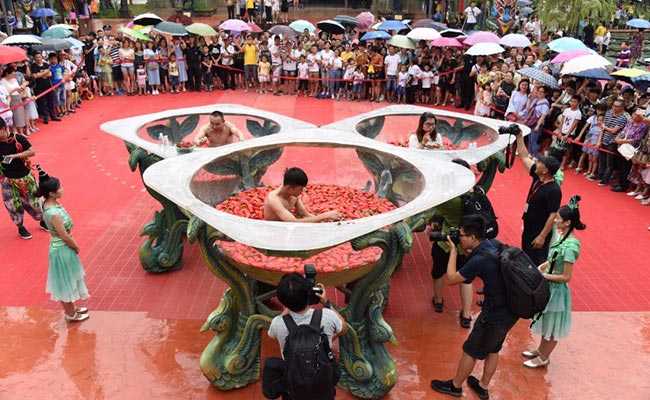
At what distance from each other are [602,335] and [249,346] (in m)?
3.41

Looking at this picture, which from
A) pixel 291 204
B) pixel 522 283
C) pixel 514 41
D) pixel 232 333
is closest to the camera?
pixel 522 283

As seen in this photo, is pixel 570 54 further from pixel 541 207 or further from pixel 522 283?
pixel 522 283

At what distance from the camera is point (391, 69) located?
1531 centimetres

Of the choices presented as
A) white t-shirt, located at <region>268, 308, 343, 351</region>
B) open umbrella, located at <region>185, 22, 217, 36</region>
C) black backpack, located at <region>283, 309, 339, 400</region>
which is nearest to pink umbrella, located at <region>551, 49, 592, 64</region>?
open umbrella, located at <region>185, 22, 217, 36</region>

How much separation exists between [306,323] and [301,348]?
207 millimetres

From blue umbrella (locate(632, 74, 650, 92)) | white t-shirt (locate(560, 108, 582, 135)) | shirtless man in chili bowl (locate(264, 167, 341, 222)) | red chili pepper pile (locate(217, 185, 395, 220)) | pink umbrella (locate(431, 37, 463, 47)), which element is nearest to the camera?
shirtless man in chili bowl (locate(264, 167, 341, 222))

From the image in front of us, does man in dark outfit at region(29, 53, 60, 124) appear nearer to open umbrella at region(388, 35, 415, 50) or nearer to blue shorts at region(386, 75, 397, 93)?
blue shorts at region(386, 75, 397, 93)

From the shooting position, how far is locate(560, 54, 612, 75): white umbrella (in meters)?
10.3

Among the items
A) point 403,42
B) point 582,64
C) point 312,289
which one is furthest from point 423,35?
point 312,289

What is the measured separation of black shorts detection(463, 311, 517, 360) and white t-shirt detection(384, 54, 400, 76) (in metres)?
11.7

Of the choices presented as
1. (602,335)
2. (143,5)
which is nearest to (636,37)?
(602,335)

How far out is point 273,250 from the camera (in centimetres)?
375

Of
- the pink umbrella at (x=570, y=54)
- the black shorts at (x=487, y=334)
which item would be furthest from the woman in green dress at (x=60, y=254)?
the pink umbrella at (x=570, y=54)

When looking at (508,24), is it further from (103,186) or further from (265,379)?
(265,379)
